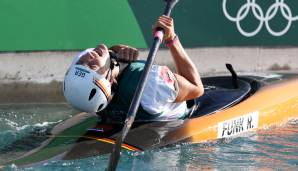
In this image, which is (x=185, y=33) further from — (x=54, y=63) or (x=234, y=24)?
(x=54, y=63)

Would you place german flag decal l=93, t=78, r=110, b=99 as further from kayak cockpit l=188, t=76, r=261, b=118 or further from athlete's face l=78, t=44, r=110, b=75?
kayak cockpit l=188, t=76, r=261, b=118

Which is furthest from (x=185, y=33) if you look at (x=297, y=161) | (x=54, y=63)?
(x=297, y=161)

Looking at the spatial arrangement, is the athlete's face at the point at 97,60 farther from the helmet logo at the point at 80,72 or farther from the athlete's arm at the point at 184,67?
the athlete's arm at the point at 184,67

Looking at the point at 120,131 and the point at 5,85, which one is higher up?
the point at 120,131

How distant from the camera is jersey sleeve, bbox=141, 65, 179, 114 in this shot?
4820 mm

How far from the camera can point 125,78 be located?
4.85m

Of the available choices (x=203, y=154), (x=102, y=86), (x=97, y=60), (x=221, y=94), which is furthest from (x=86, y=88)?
(x=221, y=94)

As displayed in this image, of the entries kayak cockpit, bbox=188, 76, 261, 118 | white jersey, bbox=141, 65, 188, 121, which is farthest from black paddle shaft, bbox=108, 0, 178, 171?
kayak cockpit, bbox=188, 76, 261, 118

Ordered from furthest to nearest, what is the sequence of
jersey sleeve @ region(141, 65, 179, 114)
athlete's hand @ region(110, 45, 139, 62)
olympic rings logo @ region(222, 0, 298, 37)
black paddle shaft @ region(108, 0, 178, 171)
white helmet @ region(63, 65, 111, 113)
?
olympic rings logo @ region(222, 0, 298, 37)
athlete's hand @ region(110, 45, 139, 62)
jersey sleeve @ region(141, 65, 179, 114)
white helmet @ region(63, 65, 111, 113)
black paddle shaft @ region(108, 0, 178, 171)

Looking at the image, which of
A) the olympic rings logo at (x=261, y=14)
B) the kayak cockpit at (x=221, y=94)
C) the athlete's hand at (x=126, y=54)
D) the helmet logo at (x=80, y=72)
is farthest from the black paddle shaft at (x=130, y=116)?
the olympic rings logo at (x=261, y=14)

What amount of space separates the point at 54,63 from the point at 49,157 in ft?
11.9

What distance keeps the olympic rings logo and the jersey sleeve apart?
391 centimetres

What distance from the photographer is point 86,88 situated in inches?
177

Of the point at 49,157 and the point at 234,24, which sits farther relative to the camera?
the point at 234,24
